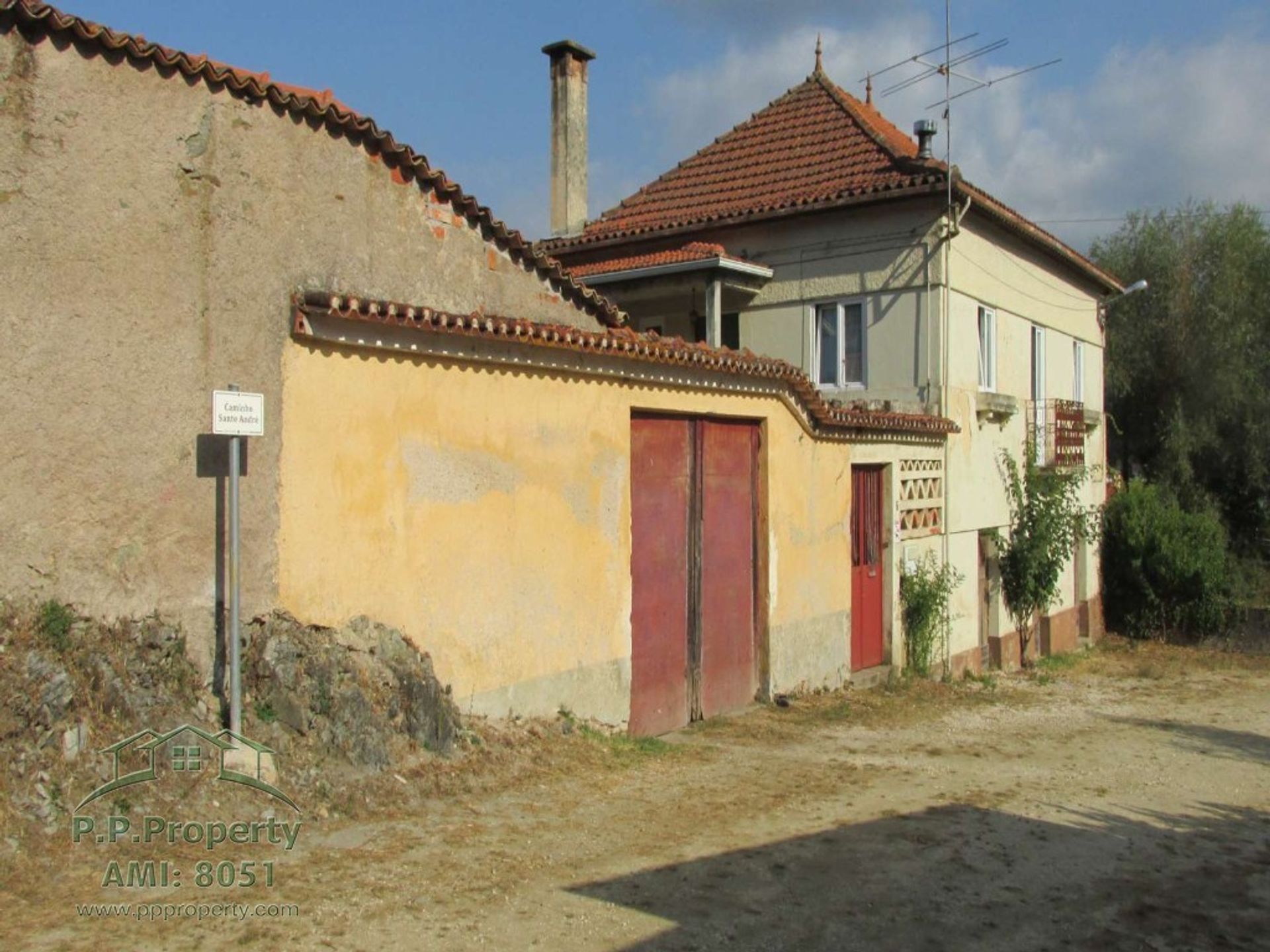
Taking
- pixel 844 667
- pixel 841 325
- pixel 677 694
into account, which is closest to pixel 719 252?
pixel 841 325

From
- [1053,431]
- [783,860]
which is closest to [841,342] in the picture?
[1053,431]

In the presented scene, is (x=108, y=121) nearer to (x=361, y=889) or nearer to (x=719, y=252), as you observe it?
(x=361, y=889)

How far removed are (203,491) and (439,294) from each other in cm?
248

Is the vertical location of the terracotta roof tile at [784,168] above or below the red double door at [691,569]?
above

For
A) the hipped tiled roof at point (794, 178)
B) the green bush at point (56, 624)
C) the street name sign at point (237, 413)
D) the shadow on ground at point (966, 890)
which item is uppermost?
the hipped tiled roof at point (794, 178)

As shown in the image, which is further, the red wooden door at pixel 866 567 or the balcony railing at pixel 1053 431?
the balcony railing at pixel 1053 431

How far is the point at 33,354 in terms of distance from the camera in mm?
5918

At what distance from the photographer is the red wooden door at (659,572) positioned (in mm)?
9844

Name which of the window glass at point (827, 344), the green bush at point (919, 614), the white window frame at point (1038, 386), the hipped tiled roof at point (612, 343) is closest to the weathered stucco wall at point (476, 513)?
the hipped tiled roof at point (612, 343)

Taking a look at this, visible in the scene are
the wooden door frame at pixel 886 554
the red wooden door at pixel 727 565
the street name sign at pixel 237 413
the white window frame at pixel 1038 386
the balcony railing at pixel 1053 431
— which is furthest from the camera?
the white window frame at pixel 1038 386

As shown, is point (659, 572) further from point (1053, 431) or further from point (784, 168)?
point (1053, 431)

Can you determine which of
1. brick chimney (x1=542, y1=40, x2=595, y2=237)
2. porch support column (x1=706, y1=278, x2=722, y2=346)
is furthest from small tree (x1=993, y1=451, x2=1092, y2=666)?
brick chimney (x1=542, y1=40, x2=595, y2=237)

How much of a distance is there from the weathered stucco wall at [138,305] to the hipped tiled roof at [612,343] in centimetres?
39

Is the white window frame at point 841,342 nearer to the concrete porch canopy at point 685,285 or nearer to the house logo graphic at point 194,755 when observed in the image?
the concrete porch canopy at point 685,285
